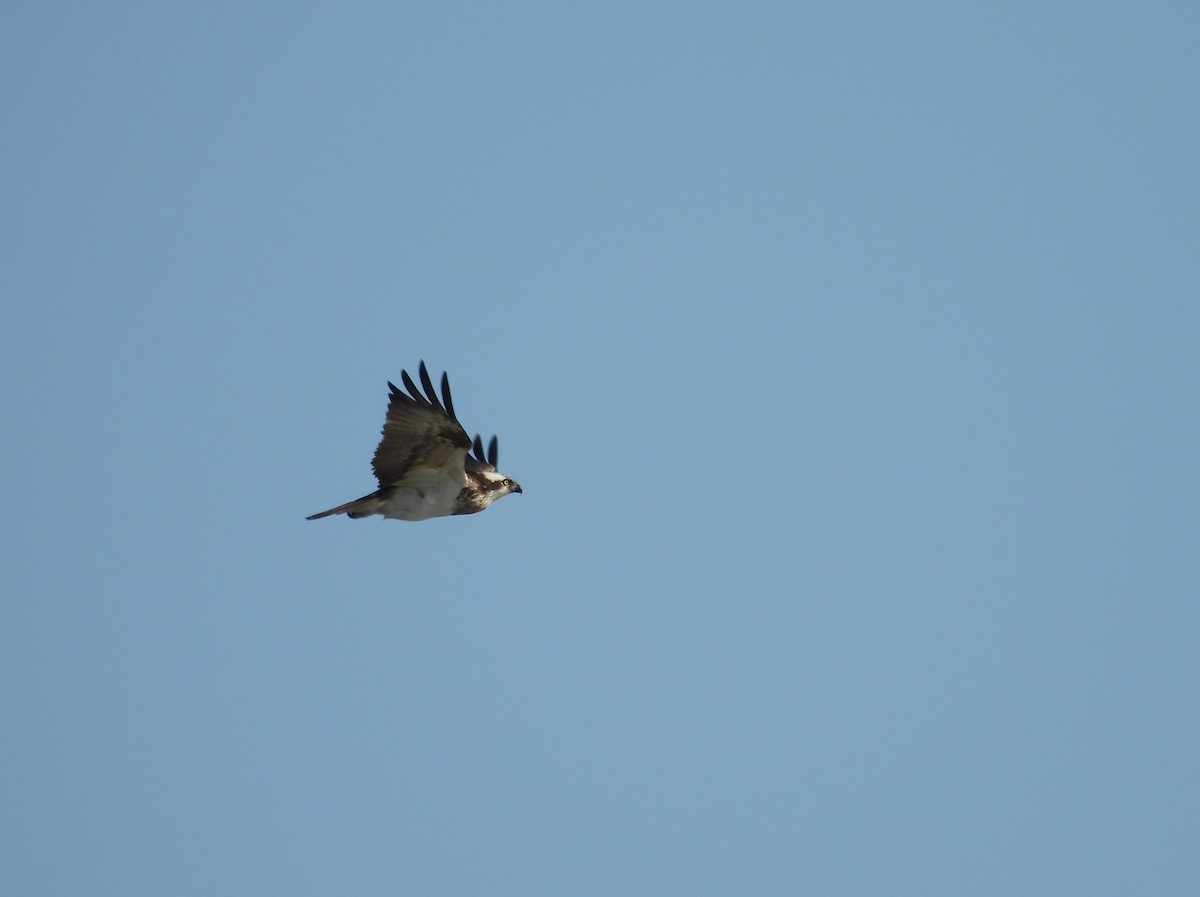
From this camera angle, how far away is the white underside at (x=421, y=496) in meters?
19.3

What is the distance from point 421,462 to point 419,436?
1.37 ft

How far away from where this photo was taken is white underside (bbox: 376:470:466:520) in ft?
63.2

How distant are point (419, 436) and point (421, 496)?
3.11 ft

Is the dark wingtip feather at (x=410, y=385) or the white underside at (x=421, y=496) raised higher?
the dark wingtip feather at (x=410, y=385)

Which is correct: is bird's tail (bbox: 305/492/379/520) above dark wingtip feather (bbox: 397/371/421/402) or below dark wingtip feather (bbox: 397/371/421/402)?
below

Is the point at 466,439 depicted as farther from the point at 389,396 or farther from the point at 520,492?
the point at 520,492

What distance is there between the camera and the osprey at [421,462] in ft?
60.7

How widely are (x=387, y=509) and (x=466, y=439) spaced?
142 centimetres

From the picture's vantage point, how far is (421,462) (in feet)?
62.5

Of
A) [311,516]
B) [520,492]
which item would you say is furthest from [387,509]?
[520,492]

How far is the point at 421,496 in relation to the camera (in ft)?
63.6

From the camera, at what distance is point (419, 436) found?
18781 mm

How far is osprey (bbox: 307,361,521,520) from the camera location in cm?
1852

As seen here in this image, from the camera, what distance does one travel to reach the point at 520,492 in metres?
21.2
